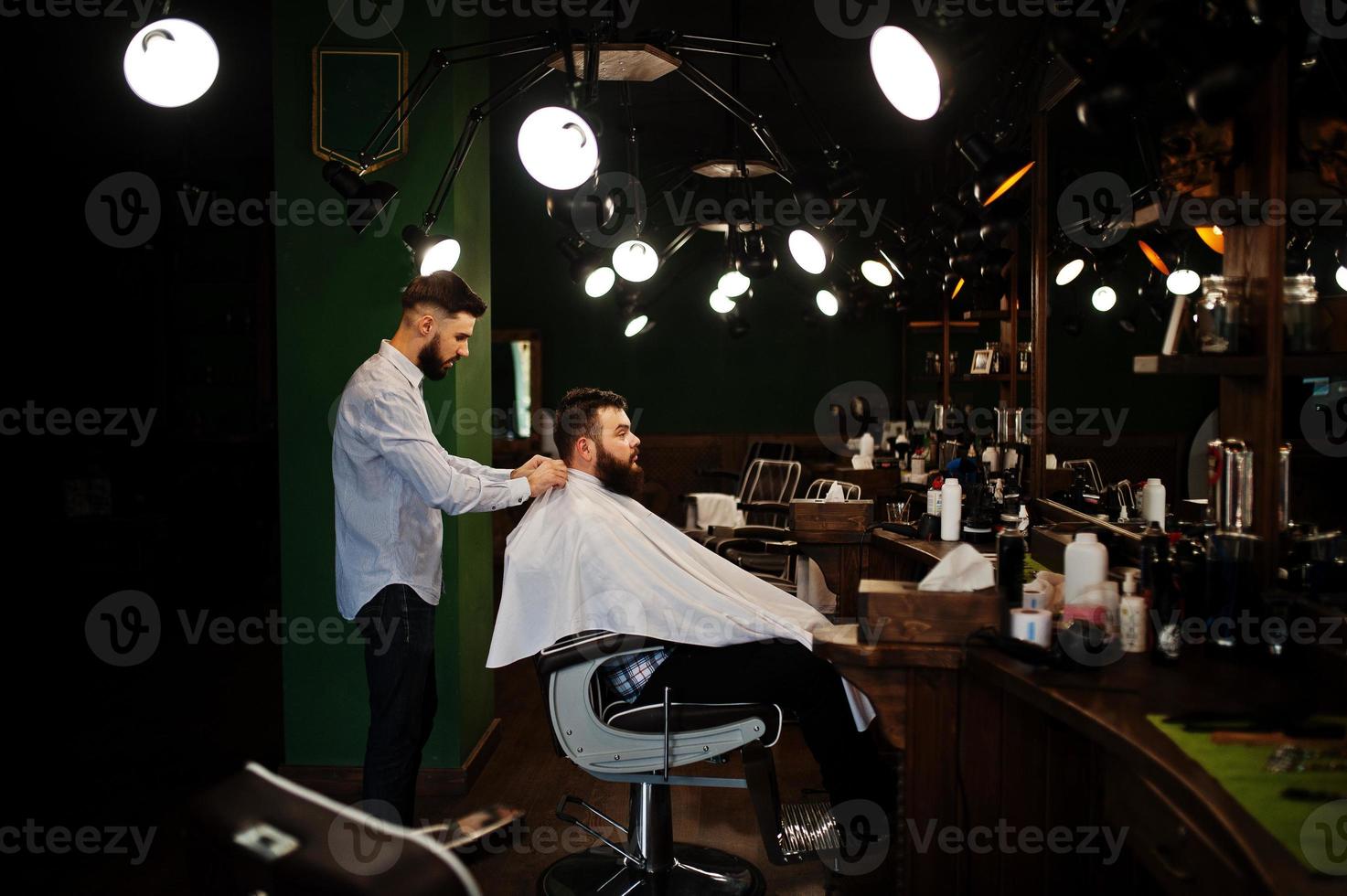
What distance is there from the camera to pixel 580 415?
2914 mm

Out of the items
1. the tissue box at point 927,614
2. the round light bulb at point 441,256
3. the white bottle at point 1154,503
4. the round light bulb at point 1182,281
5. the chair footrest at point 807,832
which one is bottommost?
the chair footrest at point 807,832

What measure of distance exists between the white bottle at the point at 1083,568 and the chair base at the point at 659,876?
3.90 feet

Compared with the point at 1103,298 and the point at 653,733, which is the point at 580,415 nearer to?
the point at 653,733

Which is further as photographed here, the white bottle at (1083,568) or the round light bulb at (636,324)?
the round light bulb at (636,324)

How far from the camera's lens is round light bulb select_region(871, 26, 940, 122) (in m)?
2.36

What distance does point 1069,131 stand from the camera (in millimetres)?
5977

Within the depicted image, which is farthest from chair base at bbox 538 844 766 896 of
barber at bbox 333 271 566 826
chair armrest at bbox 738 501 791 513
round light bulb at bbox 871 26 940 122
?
chair armrest at bbox 738 501 791 513

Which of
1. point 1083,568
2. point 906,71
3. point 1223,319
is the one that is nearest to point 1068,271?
point 906,71

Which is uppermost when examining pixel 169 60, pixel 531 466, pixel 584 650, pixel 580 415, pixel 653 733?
pixel 169 60

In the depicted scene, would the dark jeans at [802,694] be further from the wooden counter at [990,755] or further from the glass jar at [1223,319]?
the glass jar at [1223,319]

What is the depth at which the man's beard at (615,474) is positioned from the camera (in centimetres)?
293

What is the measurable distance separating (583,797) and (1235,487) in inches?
85.7

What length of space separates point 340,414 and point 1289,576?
2.16 m

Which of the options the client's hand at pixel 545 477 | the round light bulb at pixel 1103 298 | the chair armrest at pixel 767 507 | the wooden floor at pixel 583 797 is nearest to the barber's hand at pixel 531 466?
the client's hand at pixel 545 477
